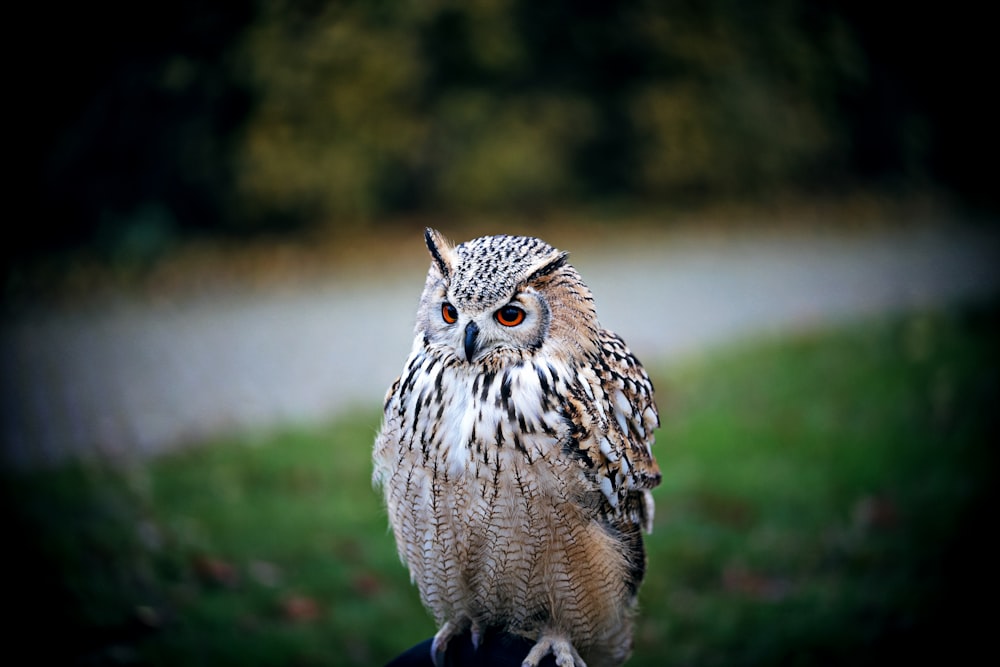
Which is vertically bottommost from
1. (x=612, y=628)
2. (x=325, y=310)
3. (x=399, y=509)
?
(x=612, y=628)

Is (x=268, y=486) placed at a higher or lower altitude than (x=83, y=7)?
lower

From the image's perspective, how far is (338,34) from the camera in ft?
20.3

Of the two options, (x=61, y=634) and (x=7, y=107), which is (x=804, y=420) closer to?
(x=61, y=634)

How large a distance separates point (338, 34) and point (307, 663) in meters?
4.85

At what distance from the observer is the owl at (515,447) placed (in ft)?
5.73

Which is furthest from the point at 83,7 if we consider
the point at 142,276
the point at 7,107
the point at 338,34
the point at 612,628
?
the point at 142,276

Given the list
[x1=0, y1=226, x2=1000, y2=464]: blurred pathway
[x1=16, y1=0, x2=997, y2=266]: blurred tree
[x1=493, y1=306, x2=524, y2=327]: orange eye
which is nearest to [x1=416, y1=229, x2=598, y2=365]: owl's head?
[x1=493, y1=306, x2=524, y2=327]: orange eye

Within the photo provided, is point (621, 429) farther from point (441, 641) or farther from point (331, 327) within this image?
point (331, 327)

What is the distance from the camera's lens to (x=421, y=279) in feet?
25.4

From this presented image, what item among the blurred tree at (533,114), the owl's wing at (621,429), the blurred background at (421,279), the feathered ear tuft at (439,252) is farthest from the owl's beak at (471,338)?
the blurred tree at (533,114)

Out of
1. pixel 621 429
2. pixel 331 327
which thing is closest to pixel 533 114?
pixel 331 327

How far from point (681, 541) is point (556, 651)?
1721 millimetres

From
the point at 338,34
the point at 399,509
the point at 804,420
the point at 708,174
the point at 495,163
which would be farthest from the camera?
the point at 708,174

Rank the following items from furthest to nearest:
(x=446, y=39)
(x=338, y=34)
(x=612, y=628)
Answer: (x=446, y=39) → (x=338, y=34) → (x=612, y=628)
